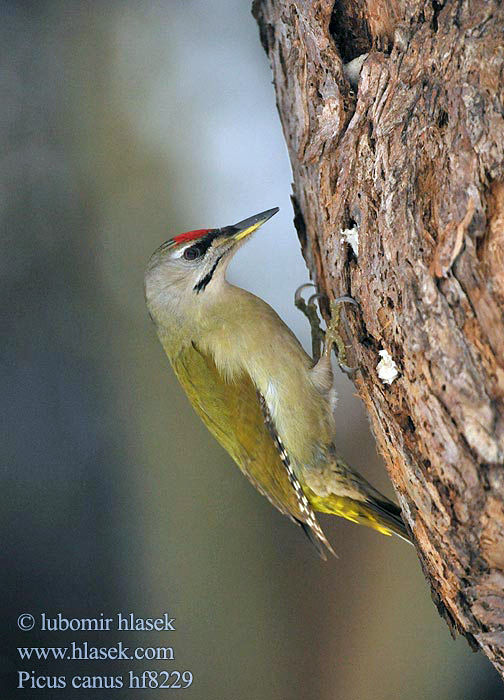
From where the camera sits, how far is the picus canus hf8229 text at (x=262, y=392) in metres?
1.67

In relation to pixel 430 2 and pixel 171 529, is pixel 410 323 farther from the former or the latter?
pixel 171 529

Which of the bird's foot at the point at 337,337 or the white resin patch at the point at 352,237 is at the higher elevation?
the white resin patch at the point at 352,237

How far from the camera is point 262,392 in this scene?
5.50 ft

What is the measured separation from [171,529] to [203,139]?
1311 millimetres

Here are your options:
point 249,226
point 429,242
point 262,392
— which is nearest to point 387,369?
point 429,242

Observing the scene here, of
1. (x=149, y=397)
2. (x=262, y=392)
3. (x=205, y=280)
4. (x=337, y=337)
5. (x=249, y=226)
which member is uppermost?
(x=249, y=226)

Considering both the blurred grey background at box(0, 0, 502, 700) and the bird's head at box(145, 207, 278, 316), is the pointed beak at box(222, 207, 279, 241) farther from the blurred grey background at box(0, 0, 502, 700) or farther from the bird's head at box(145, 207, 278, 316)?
the blurred grey background at box(0, 0, 502, 700)

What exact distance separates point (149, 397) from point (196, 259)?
2.14 ft

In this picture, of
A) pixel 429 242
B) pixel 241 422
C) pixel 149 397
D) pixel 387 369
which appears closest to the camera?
pixel 429 242

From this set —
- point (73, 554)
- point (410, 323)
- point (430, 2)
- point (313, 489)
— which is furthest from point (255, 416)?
point (430, 2)

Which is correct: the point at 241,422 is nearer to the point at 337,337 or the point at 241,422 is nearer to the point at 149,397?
the point at 337,337

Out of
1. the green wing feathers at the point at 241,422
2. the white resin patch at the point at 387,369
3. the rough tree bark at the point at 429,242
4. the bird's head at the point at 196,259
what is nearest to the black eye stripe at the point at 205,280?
the bird's head at the point at 196,259

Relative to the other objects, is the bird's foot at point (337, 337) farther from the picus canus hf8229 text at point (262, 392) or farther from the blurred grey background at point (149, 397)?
the blurred grey background at point (149, 397)

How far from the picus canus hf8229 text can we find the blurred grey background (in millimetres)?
420
